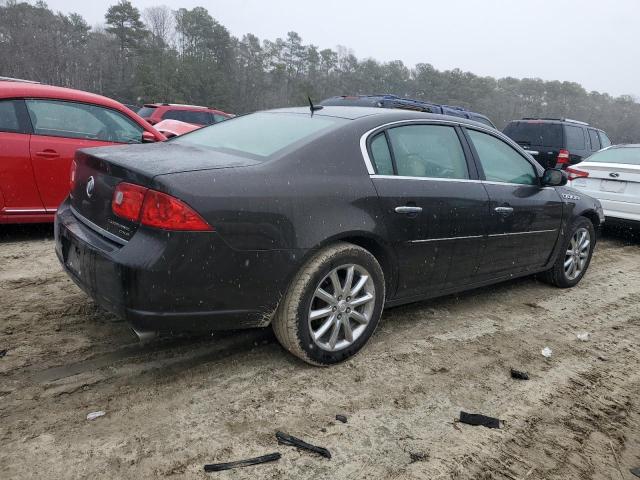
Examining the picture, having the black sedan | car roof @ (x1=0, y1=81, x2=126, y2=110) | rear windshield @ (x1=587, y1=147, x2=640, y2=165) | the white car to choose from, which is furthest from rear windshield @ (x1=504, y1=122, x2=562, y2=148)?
car roof @ (x1=0, y1=81, x2=126, y2=110)

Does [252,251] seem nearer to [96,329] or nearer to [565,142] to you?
[96,329]

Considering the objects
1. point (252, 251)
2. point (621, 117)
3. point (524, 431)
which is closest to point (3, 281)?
point (252, 251)

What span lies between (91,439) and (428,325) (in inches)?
94.0

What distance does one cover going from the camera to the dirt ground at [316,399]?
86.2 inches

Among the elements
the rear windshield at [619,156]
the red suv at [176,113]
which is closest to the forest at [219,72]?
the red suv at [176,113]

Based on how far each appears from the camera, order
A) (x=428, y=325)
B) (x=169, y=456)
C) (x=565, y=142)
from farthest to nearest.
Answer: (x=565, y=142)
(x=428, y=325)
(x=169, y=456)

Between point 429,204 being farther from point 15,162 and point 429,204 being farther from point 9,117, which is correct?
point 9,117

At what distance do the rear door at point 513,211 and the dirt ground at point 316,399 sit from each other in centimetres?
55

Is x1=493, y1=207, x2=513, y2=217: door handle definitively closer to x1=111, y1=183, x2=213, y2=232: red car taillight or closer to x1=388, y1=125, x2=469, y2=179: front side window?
x1=388, y1=125, x2=469, y2=179: front side window

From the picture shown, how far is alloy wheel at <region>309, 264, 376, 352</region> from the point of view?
2891 millimetres

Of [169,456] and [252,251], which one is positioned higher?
[252,251]

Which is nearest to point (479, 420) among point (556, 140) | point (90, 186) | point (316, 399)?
point (316, 399)

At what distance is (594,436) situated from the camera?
254 centimetres

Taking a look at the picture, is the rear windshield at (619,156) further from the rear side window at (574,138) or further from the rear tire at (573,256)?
the rear side window at (574,138)
